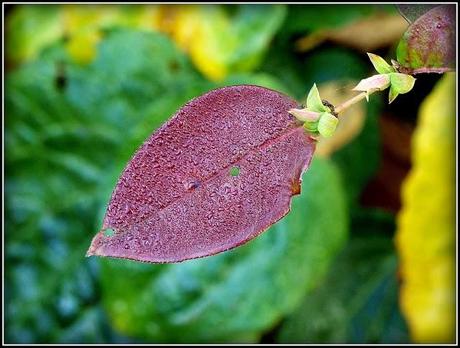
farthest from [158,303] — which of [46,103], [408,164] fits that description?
[408,164]

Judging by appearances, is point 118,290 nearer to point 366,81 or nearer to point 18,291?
point 18,291

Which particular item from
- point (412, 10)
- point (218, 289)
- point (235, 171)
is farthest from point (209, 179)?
point (218, 289)

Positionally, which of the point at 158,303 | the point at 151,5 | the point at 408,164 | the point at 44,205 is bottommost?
the point at 408,164

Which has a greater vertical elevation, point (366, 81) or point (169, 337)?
point (366, 81)

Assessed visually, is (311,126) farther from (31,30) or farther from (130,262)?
(31,30)

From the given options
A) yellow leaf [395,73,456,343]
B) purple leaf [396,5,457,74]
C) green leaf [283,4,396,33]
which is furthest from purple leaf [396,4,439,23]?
green leaf [283,4,396,33]

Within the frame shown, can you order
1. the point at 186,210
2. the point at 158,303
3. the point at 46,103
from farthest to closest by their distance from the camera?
the point at 46,103 < the point at 158,303 < the point at 186,210
